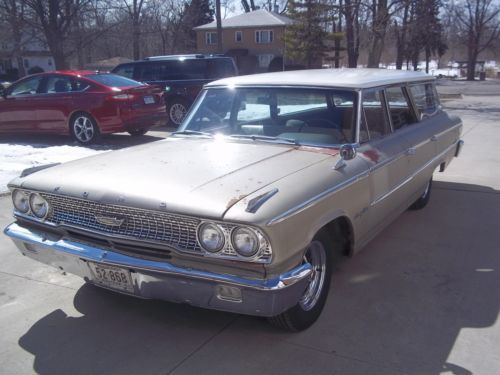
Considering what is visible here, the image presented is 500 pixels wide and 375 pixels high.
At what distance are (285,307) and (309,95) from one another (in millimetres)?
2024

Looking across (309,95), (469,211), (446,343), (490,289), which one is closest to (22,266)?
(309,95)

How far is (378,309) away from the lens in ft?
11.9

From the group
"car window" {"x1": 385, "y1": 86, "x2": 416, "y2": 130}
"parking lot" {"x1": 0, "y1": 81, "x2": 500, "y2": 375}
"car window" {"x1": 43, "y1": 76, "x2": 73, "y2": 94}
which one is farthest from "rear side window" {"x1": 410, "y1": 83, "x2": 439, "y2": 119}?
"car window" {"x1": 43, "y1": 76, "x2": 73, "y2": 94}

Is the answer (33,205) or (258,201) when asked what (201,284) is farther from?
(33,205)

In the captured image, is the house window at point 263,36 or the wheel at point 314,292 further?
the house window at point 263,36

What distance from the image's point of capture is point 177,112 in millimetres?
13016

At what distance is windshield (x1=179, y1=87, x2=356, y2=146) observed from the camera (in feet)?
13.3

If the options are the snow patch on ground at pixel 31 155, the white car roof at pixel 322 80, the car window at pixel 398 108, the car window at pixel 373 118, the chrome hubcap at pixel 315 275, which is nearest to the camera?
the chrome hubcap at pixel 315 275

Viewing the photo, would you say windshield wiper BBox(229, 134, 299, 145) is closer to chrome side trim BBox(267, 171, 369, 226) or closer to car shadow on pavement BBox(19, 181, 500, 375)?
chrome side trim BBox(267, 171, 369, 226)

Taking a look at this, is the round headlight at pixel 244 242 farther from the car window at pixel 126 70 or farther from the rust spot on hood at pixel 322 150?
the car window at pixel 126 70

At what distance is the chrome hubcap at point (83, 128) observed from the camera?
32.9 ft

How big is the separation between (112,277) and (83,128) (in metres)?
7.62

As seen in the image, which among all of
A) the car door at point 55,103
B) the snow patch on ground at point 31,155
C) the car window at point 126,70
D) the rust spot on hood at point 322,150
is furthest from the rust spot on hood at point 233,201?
the car window at point 126,70

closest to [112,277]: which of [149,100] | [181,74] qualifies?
[149,100]
